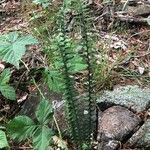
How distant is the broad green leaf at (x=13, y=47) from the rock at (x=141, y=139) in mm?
855

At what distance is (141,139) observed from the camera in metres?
2.51

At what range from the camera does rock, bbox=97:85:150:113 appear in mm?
2721

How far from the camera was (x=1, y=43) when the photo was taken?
96.3 inches

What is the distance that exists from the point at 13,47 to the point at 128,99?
878 mm

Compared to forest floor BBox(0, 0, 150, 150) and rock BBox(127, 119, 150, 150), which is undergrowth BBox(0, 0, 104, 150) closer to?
rock BBox(127, 119, 150, 150)

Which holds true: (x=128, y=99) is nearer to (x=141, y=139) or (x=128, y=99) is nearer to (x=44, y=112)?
(x=141, y=139)

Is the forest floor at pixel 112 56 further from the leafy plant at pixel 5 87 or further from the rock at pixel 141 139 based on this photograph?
the rock at pixel 141 139

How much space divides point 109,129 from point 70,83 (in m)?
0.53

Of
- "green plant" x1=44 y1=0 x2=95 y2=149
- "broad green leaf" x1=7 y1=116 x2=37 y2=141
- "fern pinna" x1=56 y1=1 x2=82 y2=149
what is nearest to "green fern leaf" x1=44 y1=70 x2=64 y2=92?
"green plant" x1=44 y1=0 x2=95 y2=149

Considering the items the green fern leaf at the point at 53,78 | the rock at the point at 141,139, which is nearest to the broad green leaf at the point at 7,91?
the green fern leaf at the point at 53,78

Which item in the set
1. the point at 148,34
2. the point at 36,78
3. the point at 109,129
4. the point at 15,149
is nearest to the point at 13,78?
the point at 36,78

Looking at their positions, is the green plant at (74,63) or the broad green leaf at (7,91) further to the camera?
the broad green leaf at (7,91)

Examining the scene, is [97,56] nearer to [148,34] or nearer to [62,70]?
[148,34]

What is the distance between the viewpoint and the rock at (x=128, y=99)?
2721mm
